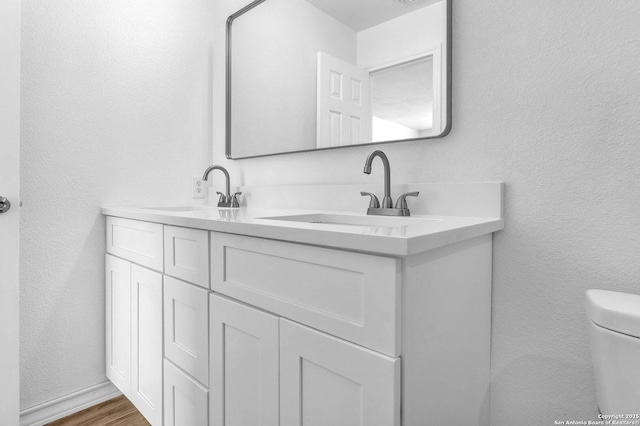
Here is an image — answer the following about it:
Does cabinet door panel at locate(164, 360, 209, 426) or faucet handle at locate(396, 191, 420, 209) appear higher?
faucet handle at locate(396, 191, 420, 209)

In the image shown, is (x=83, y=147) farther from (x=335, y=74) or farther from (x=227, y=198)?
(x=335, y=74)

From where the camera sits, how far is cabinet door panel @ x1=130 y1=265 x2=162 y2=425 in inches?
47.2

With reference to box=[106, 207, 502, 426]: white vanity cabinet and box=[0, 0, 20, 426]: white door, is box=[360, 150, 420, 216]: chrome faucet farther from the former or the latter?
box=[0, 0, 20, 426]: white door

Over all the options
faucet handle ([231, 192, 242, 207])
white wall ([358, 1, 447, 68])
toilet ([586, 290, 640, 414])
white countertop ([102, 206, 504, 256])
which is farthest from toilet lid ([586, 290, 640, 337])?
faucet handle ([231, 192, 242, 207])

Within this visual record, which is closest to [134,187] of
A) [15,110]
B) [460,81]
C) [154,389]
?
[15,110]

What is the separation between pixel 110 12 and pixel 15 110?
0.60m

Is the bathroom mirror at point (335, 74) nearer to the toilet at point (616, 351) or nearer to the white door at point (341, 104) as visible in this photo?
the white door at point (341, 104)

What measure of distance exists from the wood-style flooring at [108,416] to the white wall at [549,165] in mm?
1278

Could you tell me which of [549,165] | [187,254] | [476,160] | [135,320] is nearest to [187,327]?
[187,254]

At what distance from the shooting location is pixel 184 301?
108 cm

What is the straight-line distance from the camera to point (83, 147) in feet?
4.78

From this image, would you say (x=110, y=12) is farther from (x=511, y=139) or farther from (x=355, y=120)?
(x=511, y=139)

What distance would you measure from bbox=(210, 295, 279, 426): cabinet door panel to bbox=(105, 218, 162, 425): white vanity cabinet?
0.33 m

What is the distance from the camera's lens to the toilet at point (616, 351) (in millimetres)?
625
